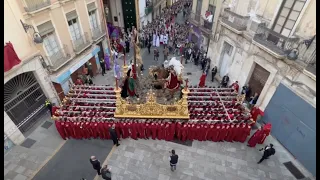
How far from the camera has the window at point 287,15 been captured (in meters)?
10.4

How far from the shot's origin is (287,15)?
10844 mm

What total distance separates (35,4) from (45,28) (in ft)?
4.73

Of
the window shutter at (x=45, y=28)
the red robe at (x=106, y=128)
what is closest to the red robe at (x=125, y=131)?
the red robe at (x=106, y=128)

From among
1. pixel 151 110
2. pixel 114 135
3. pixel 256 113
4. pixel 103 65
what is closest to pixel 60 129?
pixel 114 135

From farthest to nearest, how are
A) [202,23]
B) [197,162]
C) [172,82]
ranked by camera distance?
[202,23] → [172,82] → [197,162]

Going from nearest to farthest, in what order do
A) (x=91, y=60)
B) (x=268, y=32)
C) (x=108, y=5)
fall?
(x=268, y=32) < (x=91, y=60) < (x=108, y=5)

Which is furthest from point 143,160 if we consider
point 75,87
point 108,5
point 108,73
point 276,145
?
point 108,5

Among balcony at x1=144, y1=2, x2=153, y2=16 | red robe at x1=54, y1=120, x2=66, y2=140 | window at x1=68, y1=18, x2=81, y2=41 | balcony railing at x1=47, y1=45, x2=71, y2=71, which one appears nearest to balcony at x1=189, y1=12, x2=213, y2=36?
balcony at x1=144, y1=2, x2=153, y2=16

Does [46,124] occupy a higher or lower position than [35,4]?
lower

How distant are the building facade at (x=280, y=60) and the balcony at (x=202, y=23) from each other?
2.21 meters

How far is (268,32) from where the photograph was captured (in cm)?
1172

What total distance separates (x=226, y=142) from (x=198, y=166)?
247 cm

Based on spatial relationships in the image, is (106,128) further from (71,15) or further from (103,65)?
(71,15)

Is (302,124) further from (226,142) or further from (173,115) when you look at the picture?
(173,115)
